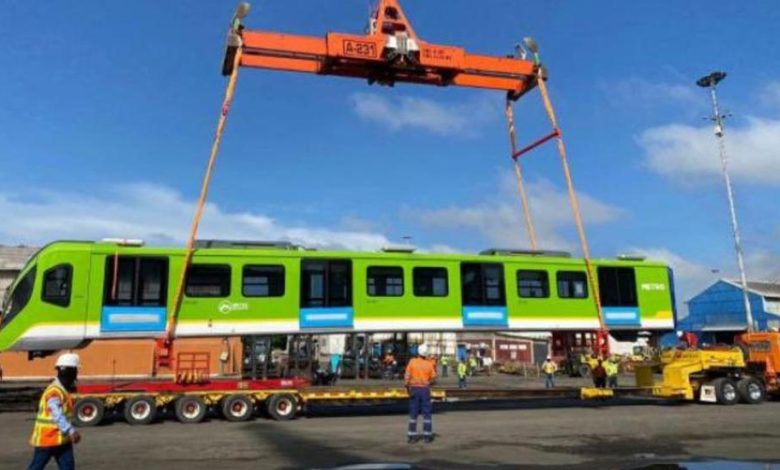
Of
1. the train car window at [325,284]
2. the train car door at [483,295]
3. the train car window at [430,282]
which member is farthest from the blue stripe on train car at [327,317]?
the train car door at [483,295]

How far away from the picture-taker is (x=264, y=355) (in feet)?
60.2

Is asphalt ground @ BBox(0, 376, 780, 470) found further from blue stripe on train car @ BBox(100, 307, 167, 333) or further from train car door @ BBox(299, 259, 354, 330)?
train car door @ BBox(299, 259, 354, 330)

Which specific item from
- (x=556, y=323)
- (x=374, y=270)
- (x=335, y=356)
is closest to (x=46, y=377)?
(x=335, y=356)

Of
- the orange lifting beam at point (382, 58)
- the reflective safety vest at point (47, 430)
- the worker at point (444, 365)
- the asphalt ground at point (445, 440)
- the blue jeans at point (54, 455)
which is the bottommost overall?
the asphalt ground at point (445, 440)

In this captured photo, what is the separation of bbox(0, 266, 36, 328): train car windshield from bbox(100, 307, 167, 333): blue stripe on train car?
172 centimetres

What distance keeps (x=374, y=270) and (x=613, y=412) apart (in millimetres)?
7221

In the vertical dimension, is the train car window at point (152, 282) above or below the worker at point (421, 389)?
above

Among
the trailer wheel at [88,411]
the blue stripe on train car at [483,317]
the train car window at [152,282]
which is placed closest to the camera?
the trailer wheel at [88,411]

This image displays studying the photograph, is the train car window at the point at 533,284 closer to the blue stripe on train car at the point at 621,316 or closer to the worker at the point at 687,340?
the blue stripe on train car at the point at 621,316

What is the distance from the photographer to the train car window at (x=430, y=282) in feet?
59.5

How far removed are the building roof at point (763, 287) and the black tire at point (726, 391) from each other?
41.2 meters

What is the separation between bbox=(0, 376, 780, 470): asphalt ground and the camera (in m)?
10.4

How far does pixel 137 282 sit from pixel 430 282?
23.7ft

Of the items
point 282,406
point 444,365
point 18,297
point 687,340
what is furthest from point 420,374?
point 444,365
